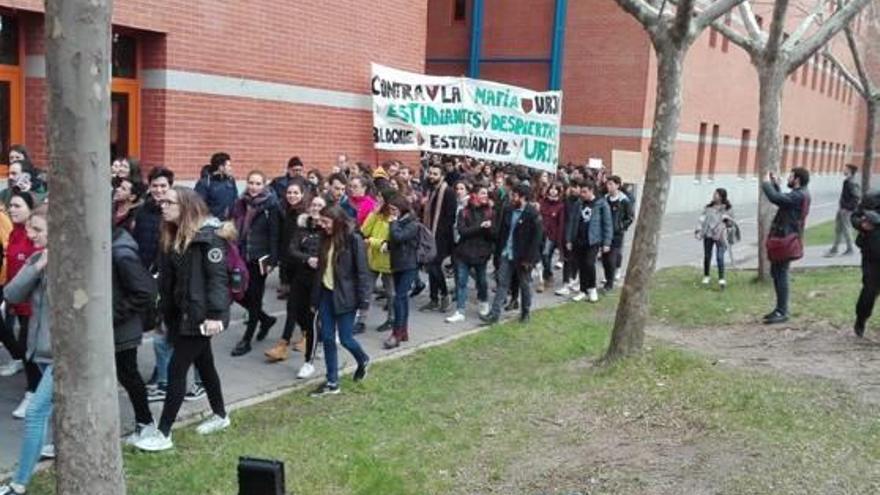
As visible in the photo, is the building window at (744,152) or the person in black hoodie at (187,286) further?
the building window at (744,152)

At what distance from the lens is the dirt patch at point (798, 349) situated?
736cm

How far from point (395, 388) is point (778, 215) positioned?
545 centimetres

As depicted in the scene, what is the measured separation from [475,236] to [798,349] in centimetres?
382

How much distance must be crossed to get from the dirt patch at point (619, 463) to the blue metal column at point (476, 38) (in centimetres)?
2188

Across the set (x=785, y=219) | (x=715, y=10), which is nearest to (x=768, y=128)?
(x=785, y=219)

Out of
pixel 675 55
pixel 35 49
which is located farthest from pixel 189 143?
pixel 675 55

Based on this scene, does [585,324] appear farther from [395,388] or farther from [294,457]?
[294,457]

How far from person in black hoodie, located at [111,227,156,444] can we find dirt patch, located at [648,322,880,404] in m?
5.02

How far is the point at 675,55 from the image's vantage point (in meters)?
7.51

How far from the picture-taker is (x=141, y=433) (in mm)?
5871

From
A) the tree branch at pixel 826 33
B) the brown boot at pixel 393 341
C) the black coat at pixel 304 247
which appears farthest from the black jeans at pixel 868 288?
the black coat at pixel 304 247

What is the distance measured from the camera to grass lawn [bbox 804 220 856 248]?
21853 millimetres

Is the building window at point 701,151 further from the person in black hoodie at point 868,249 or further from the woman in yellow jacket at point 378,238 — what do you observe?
the woman in yellow jacket at point 378,238

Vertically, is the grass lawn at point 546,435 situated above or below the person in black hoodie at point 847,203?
below
